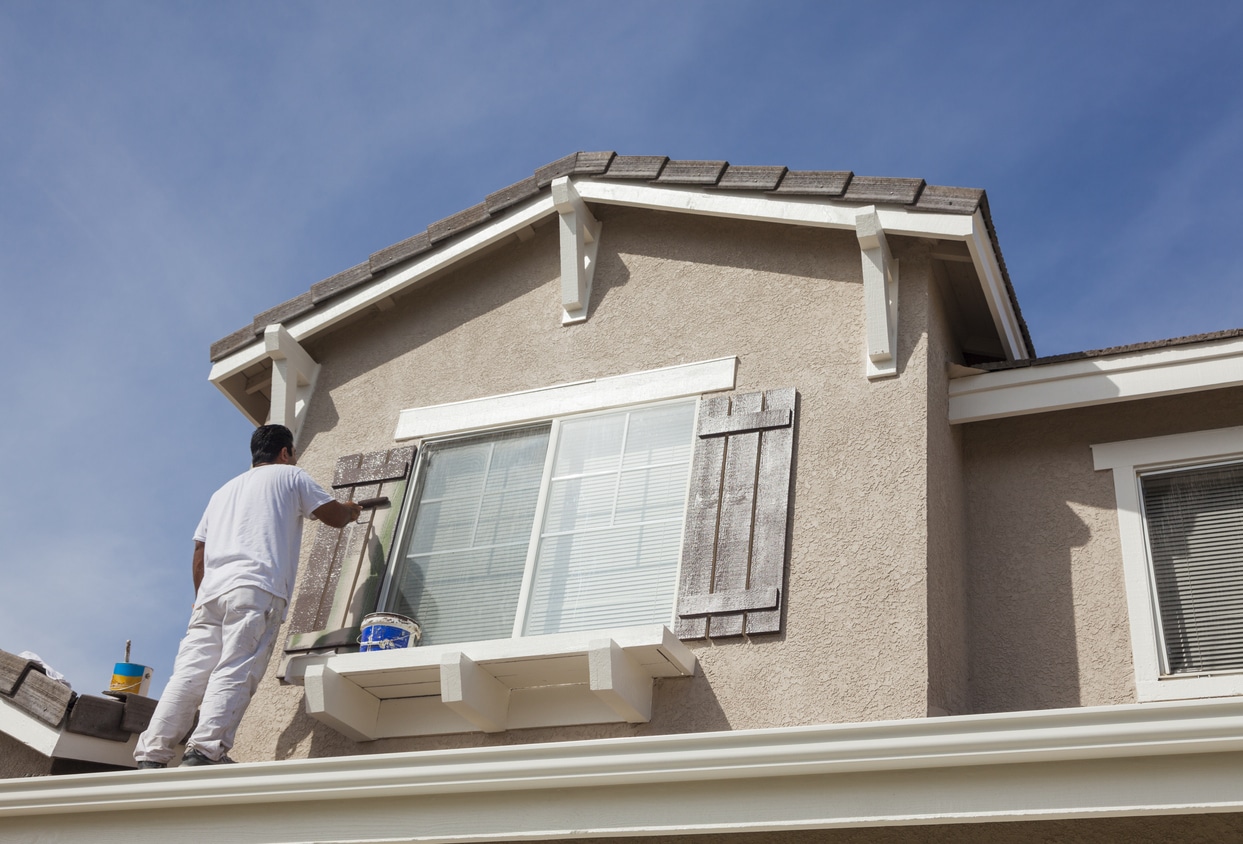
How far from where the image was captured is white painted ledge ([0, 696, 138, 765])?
5.64m

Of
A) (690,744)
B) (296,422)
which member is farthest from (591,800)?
(296,422)

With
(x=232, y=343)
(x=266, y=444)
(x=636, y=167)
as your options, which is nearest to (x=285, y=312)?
(x=232, y=343)

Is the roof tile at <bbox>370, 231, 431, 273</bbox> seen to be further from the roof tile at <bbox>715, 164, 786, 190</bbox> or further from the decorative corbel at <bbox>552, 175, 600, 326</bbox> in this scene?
the roof tile at <bbox>715, 164, 786, 190</bbox>

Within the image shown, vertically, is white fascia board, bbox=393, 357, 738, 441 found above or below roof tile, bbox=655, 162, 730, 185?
below

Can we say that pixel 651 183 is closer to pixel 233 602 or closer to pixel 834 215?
pixel 834 215

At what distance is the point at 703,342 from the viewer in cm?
626

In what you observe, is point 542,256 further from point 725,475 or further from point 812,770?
point 812,770

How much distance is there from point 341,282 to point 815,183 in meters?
2.80

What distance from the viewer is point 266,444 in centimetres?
618

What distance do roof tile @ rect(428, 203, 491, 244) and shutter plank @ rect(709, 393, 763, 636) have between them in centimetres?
206

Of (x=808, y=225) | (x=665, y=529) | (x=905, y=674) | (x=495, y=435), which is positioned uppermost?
(x=808, y=225)

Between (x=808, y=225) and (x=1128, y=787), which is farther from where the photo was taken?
(x=808, y=225)

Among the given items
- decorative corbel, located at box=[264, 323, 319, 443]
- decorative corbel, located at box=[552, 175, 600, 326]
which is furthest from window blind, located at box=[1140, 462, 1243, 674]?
decorative corbel, located at box=[264, 323, 319, 443]

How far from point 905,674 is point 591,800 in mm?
1370
